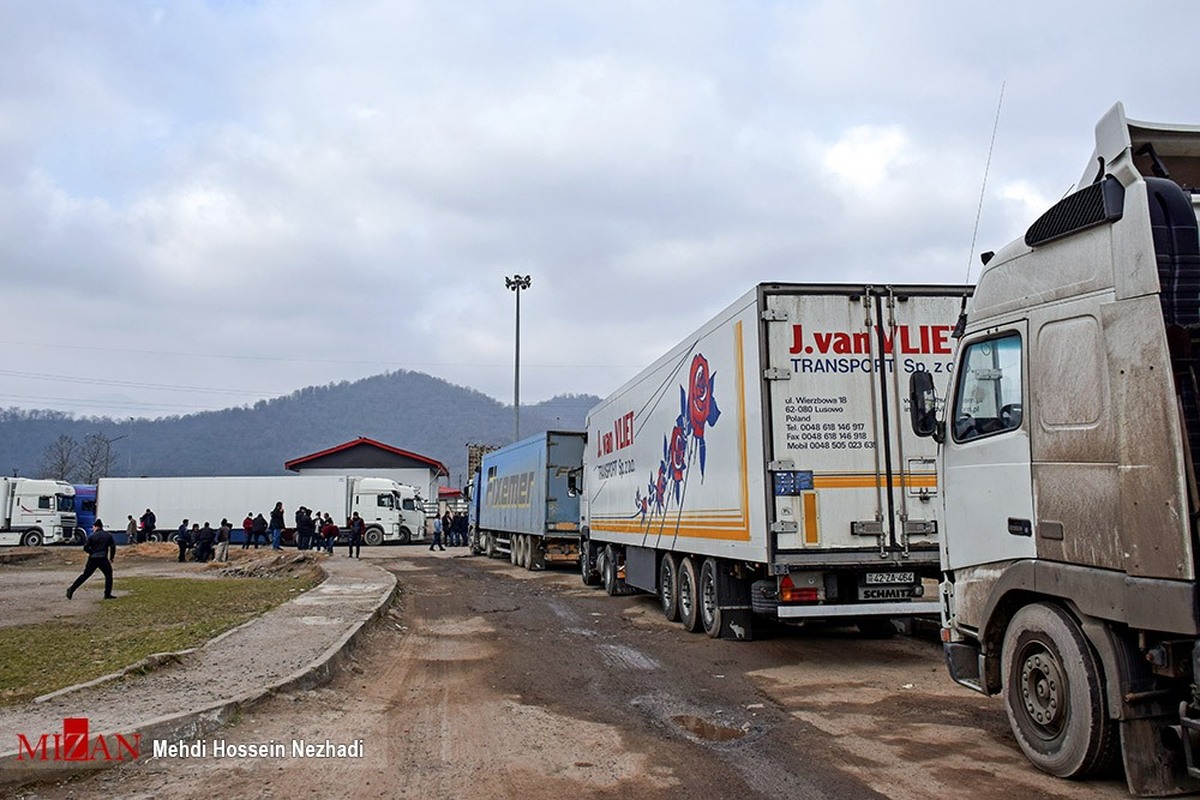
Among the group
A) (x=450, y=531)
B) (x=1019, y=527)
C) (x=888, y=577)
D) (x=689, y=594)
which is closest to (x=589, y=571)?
(x=689, y=594)

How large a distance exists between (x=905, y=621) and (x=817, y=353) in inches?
141

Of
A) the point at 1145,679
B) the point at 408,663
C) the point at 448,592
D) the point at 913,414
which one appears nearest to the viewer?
the point at 1145,679

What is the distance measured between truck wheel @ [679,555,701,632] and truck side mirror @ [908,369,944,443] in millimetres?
5241

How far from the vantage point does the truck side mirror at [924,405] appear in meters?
6.25

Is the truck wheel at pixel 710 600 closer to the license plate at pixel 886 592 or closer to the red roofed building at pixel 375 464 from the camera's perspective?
the license plate at pixel 886 592

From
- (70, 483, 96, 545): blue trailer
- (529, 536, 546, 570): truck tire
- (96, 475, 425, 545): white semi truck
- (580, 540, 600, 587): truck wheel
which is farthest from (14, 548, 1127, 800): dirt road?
(70, 483, 96, 545): blue trailer

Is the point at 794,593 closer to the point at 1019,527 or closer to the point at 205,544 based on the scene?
the point at 1019,527

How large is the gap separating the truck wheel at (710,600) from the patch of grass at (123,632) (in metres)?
5.89

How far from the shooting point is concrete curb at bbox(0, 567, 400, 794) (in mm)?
5125

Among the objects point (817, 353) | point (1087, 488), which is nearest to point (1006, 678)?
point (1087, 488)

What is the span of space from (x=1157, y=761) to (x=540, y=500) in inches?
756

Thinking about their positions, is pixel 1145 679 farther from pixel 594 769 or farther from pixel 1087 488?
pixel 594 769

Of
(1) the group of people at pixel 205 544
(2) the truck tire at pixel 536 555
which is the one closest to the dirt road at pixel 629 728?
(2) the truck tire at pixel 536 555

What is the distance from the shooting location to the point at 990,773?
526cm
